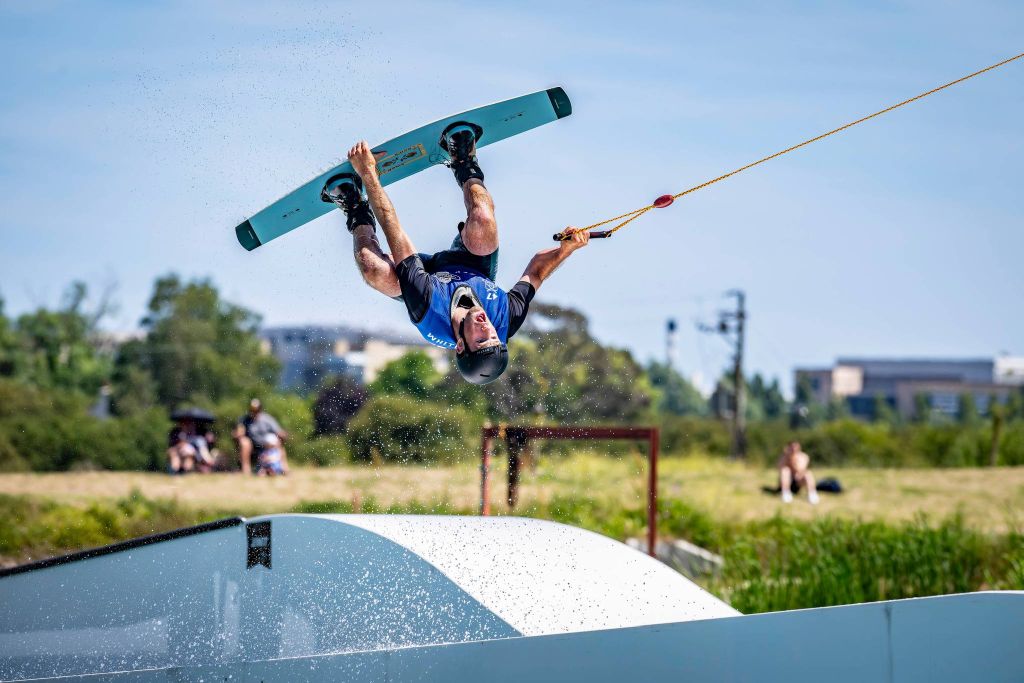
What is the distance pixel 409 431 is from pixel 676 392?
62010mm

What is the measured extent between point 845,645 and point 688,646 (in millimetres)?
865

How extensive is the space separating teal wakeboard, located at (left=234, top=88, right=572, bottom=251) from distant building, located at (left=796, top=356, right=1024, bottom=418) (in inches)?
3424

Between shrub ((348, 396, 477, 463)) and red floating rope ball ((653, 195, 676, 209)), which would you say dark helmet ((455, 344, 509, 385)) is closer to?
red floating rope ball ((653, 195, 676, 209))

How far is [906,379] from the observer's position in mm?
96500

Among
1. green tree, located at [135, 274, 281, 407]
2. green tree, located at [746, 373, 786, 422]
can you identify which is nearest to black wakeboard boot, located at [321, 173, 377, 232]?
green tree, located at [135, 274, 281, 407]

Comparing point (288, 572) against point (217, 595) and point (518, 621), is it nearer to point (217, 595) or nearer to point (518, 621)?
point (217, 595)

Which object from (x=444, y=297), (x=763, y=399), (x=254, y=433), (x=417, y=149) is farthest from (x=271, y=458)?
(x=763, y=399)

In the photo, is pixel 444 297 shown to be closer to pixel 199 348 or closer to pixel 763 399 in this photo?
pixel 199 348

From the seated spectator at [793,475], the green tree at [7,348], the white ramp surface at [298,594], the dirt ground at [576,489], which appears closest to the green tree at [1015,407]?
the dirt ground at [576,489]

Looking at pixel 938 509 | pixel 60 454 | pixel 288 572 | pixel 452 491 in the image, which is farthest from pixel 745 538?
pixel 60 454

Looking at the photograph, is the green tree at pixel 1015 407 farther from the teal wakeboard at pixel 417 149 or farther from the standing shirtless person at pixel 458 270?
the standing shirtless person at pixel 458 270

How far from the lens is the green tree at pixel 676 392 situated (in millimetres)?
72812

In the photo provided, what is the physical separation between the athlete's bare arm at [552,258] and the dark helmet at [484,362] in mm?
531

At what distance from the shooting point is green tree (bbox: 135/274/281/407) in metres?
31.1
